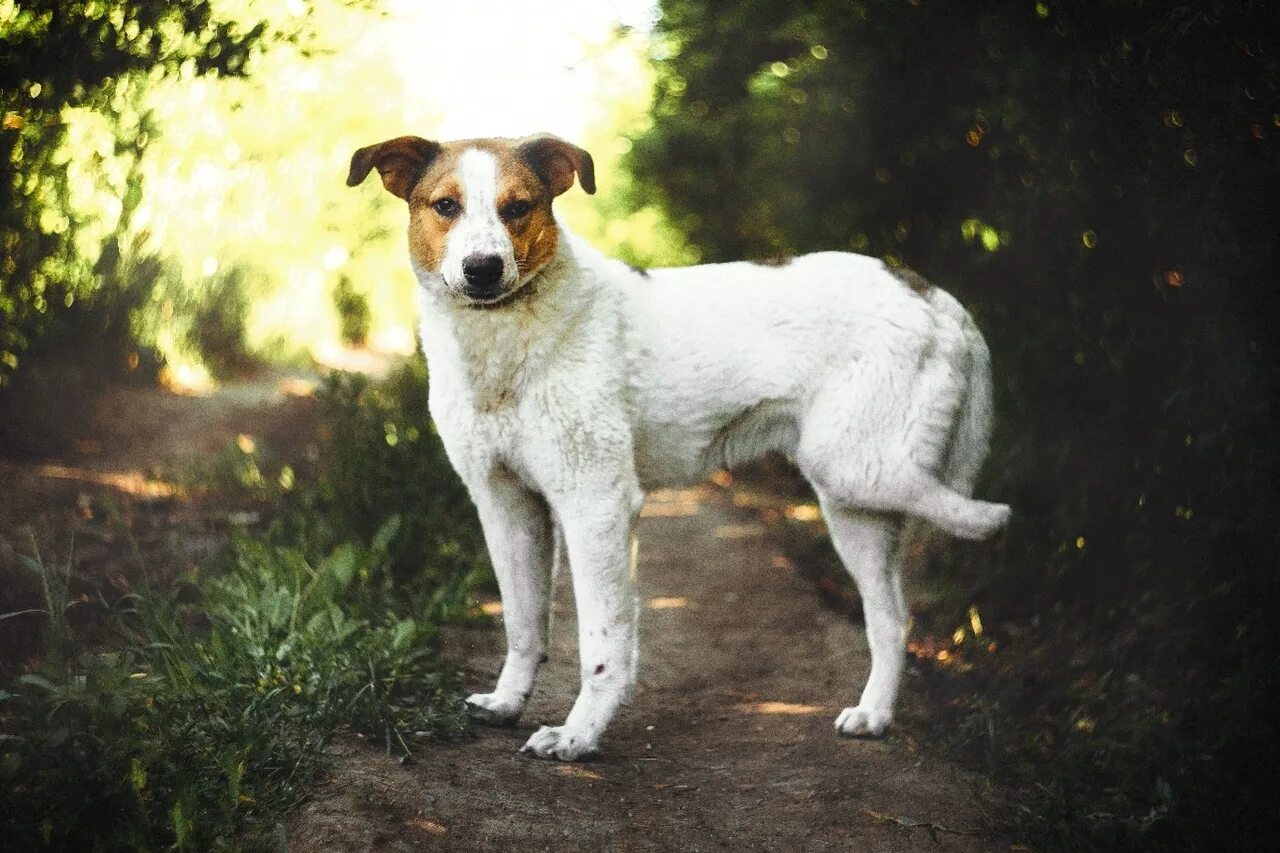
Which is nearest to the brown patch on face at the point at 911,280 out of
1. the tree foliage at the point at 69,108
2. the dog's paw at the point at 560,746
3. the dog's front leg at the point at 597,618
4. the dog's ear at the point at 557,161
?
the dog's ear at the point at 557,161

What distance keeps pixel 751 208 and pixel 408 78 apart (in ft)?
10.7

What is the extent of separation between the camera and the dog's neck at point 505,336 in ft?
12.0

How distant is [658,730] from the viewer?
4141 millimetres

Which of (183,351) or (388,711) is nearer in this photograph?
(388,711)

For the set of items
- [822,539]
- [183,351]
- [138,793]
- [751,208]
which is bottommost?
[822,539]

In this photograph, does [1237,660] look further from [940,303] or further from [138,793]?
[138,793]

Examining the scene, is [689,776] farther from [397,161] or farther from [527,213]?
[397,161]

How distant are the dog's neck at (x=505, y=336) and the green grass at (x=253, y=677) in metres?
0.91

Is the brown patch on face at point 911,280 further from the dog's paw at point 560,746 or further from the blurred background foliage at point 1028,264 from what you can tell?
the dog's paw at point 560,746

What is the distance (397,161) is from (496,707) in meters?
1.81

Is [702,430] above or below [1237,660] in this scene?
above

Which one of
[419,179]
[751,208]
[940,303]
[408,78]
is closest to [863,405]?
[940,303]

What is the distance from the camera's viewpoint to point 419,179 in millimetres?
3654

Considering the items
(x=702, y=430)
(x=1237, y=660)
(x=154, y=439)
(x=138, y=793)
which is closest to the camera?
(x=138, y=793)
